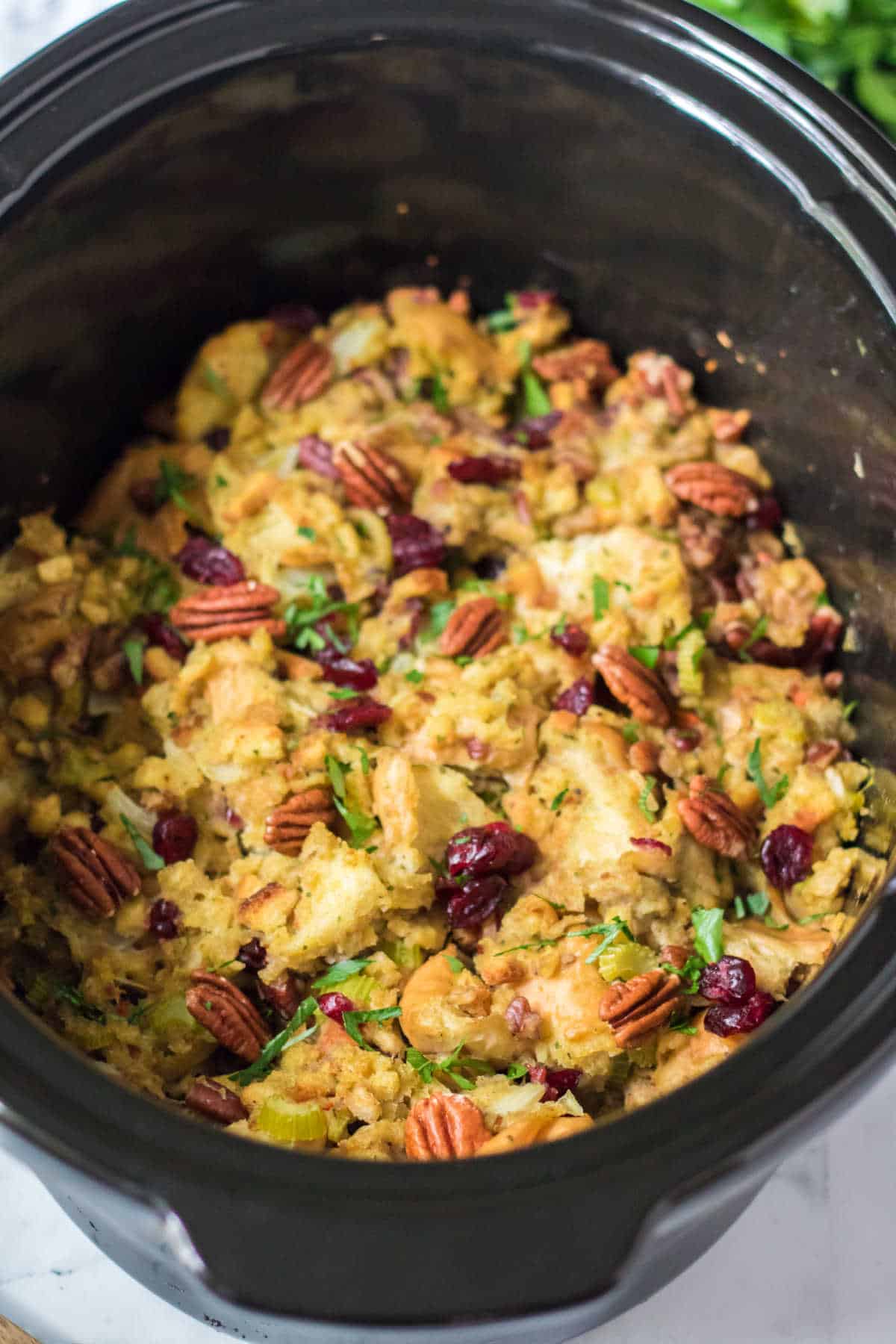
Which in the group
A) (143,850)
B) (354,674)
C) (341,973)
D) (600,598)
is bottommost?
(341,973)

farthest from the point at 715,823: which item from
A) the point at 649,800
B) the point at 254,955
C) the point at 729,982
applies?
the point at 254,955

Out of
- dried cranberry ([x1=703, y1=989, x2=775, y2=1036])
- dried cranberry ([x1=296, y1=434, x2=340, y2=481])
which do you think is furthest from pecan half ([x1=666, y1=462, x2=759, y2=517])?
dried cranberry ([x1=703, y1=989, x2=775, y2=1036])

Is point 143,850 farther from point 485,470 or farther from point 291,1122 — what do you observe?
point 485,470

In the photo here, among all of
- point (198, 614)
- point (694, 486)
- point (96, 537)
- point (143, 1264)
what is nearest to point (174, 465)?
point (96, 537)

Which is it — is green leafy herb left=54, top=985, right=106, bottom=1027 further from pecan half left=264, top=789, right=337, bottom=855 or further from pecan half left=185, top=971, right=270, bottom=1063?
pecan half left=264, top=789, right=337, bottom=855

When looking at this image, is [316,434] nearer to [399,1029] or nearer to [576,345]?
[576,345]

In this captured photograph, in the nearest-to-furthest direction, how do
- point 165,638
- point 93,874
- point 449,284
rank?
1. point 93,874
2. point 165,638
3. point 449,284
